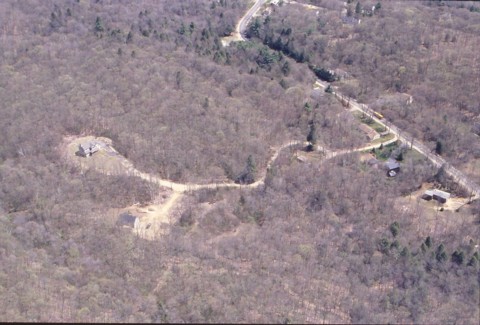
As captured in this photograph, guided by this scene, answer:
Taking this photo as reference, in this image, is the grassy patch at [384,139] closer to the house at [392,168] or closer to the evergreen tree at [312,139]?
the house at [392,168]

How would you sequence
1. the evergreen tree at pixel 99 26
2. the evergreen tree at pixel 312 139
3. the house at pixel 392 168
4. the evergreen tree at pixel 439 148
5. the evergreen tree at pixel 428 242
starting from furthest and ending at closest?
the evergreen tree at pixel 99 26 < the evergreen tree at pixel 312 139 < the evergreen tree at pixel 439 148 < the house at pixel 392 168 < the evergreen tree at pixel 428 242

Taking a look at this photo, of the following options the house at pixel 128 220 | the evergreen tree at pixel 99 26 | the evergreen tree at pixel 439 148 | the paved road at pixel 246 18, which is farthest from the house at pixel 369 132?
the evergreen tree at pixel 99 26

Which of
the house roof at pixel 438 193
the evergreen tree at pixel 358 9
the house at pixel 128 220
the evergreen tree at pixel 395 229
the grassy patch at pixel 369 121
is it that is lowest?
the house at pixel 128 220

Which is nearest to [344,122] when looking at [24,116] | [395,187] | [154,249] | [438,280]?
[395,187]

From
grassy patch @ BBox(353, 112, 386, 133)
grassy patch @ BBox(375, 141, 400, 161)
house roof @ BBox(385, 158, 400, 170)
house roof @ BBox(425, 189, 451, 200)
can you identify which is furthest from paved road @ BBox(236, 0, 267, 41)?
house roof @ BBox(425, 189, 451, 200)

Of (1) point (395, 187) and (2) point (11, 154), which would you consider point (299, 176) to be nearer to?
(1) point (395, 187)

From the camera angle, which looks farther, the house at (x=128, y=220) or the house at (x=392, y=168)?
the house at (x=392, y=168)

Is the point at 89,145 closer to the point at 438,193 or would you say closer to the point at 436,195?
the point at 436,195
